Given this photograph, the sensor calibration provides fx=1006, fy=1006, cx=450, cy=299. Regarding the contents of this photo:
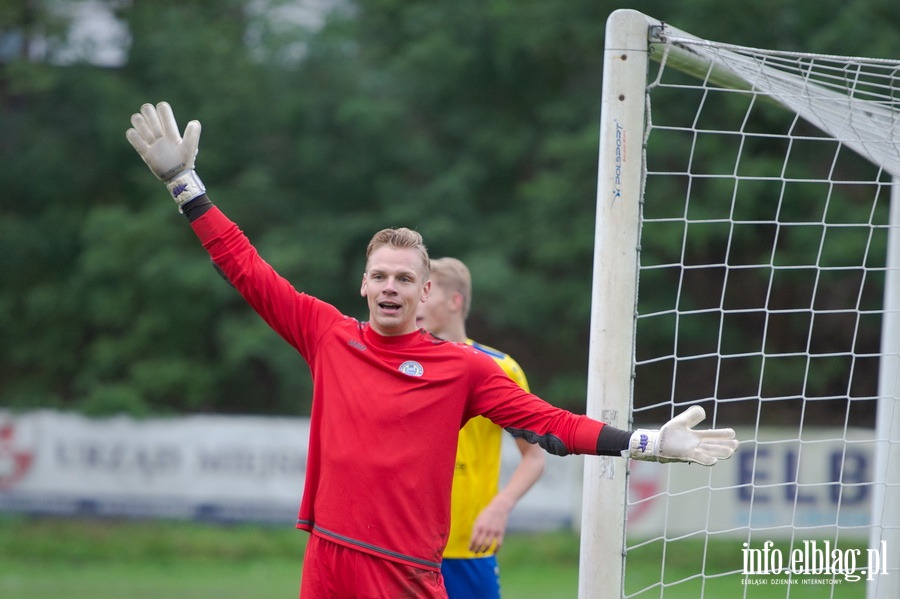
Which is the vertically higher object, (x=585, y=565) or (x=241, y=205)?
(x=241, y=205)

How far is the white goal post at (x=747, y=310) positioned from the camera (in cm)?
344

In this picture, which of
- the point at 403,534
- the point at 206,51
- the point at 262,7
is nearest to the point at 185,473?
the point at 206,51

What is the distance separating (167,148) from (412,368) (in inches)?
39.5

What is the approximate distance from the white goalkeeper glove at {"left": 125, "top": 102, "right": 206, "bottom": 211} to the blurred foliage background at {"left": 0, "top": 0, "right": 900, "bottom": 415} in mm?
9594

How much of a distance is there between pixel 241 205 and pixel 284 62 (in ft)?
6.91

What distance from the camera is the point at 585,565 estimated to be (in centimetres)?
343

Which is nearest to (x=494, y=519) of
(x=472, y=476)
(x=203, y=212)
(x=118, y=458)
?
(x=472, y=476)

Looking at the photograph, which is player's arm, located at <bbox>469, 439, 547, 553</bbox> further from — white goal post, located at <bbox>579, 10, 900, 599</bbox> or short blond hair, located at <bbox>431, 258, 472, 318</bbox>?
short blond hair, located at <bbox>431, 258, 472, 318</bbox>

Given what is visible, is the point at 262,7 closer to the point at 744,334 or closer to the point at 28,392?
the point at 28,392

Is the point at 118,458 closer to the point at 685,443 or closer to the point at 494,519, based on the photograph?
the point at 494,519

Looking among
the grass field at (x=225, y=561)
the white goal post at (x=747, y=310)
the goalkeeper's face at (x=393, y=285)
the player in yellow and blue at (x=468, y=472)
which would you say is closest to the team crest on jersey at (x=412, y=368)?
the goalkeeper's face at (x=393, y=285)

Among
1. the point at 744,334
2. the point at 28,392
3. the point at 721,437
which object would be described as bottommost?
the point at 721,437

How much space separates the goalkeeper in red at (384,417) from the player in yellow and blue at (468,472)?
99 cm

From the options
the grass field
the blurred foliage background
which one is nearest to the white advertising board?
the grass field
